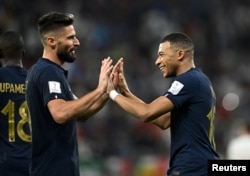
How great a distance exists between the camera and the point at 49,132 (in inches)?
288

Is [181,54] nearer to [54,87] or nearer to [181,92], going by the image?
[181,92]

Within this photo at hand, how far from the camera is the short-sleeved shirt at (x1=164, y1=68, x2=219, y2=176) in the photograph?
24.2 ft

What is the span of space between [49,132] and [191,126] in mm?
1248

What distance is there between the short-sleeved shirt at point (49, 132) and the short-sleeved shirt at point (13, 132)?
753 mm

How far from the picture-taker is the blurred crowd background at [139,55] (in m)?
15.5

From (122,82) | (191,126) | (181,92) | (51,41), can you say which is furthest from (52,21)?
(191,126)

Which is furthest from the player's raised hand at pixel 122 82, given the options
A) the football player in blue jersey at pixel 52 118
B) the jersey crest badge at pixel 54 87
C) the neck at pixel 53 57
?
the jersey crest badge at pixel 54 87

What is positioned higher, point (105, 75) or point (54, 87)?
point (105, 75)

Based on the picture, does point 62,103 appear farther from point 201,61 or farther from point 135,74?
point 201,61

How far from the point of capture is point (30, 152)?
818 centimetres

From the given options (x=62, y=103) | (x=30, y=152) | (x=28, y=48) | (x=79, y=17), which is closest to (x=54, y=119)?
(x=62, y=103)

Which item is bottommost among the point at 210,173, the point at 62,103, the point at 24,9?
the point at 210,173

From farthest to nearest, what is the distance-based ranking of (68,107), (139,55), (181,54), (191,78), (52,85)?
(139,55) → (181,54) → (191,78) → (52,85) → (68,107)

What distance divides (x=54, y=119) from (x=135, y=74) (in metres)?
10.4
